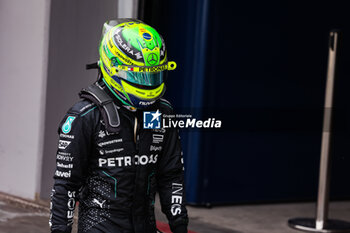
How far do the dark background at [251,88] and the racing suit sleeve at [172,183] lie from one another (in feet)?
12.2

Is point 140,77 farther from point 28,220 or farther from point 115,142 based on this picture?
point 28,220

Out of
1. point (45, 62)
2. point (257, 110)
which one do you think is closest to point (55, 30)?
point (45, 62)

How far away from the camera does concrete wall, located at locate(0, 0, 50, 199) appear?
22.6 feet

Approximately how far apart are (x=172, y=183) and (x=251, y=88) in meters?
4.19

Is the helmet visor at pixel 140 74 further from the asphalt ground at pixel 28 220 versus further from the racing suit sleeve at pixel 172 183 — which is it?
the asphalt ground at pixel 28 220

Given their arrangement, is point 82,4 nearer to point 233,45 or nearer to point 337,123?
point 233,45

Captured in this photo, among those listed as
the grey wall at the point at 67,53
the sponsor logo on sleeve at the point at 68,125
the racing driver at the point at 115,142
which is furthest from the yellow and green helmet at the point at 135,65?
the grey wall at the point at 67,53

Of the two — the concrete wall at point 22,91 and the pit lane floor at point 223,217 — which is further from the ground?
the concrete wall at point 22,91

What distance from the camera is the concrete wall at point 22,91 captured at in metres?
6.89

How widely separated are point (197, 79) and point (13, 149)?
6.56 feet

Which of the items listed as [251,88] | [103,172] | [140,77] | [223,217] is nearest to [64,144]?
[103,172]

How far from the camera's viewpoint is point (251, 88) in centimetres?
730

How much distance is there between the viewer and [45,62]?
6801 millimetres

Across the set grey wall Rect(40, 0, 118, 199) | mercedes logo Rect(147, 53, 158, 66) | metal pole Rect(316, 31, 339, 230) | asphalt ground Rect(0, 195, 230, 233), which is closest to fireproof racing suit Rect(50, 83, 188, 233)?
mercedes logo Rect(147, 53, 158, 66)
